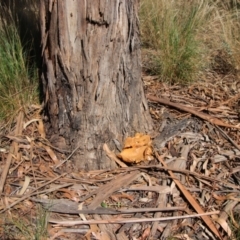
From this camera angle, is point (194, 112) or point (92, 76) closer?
point (92, 76)

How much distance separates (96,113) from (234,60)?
163 cm

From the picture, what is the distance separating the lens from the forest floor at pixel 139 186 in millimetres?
2475

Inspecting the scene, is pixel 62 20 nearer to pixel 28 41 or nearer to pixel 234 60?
pixel 28 41

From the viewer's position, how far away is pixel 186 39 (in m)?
3.67

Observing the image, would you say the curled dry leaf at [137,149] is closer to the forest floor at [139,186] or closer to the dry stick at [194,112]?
the forest floor at [139,186]

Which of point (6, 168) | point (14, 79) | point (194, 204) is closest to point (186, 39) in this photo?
point (14, 79)

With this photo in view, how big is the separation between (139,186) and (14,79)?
114 centimetres

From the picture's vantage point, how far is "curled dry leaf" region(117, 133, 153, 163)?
110 inches

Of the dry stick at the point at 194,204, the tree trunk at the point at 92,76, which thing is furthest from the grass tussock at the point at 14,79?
the dry stick at the point at 194,204

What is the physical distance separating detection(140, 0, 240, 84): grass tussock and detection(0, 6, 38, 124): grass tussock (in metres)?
1.03

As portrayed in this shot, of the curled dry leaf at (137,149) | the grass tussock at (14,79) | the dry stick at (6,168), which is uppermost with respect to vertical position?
the grass tussock at (14,79)

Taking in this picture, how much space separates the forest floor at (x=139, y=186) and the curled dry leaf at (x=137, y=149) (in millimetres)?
44

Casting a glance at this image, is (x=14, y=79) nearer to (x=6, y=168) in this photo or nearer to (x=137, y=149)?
(x=6, y=168)

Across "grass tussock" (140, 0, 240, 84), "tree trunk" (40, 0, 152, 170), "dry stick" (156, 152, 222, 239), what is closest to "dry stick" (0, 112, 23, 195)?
"tree trunk" (40, 0, 152, 170)
